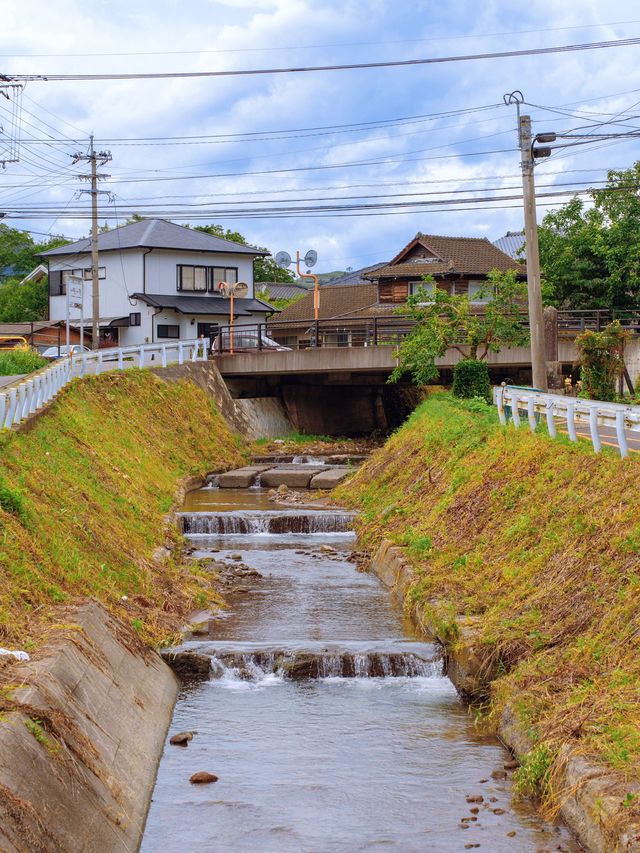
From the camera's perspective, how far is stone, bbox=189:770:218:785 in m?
9.12

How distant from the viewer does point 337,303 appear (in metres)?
63.8

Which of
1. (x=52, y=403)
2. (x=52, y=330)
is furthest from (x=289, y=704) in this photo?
(x=52, y=330)

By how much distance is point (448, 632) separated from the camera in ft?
40.6

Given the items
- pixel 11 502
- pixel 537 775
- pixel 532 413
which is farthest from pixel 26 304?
pixel 537 775

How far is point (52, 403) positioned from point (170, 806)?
53.9 ft

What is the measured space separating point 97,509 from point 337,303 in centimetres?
4791

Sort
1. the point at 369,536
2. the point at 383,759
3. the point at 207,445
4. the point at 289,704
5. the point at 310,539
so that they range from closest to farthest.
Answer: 1. the point at 383,759
2. the point at 289,704
3. the point at 369,536
4. the point at 310,539
5. the point at 207,445

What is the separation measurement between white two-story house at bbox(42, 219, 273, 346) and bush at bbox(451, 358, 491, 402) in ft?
88.8

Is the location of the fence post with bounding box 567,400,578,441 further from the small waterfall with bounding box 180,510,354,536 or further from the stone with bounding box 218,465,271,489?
the stone with bounding box 218,465,271,489

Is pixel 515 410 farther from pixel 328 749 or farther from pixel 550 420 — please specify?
pixel 328 749

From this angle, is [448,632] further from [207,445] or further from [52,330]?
[52,330]

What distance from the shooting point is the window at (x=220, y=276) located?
55969 mm

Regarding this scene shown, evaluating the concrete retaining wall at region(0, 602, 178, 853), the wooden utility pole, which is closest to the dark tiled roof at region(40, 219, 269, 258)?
the wooden utility pole

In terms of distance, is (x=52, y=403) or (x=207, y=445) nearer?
(x=52, y=403)
